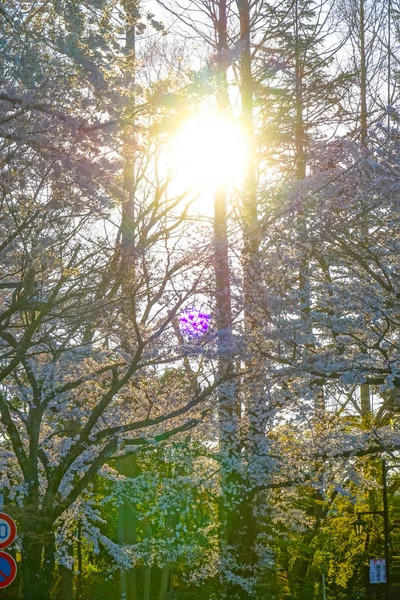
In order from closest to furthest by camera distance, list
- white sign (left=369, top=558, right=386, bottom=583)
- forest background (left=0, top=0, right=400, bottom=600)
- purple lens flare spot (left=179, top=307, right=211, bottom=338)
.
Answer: forest background (left=0, top=0, right=400, bottom=600), purple lens flare spot (left=179, top=307, right=211, bottom=338), white sign (left=369, top=558, right=386, bottom=583)

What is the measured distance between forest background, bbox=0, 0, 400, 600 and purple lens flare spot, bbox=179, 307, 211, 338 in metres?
0.05

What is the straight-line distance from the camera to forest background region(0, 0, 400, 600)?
31.8 feet

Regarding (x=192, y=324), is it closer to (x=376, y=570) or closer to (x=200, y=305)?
(x=200, y=305)

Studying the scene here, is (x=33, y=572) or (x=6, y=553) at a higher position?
(x=6, y=553)

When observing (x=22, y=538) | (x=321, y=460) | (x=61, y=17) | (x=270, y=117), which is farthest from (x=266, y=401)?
(x=61, y=17)

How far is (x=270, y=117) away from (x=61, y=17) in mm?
13875

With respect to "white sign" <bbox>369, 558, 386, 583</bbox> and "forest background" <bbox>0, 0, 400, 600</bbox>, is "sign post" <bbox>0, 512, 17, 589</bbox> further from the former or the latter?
"white sign" <bbox>369, 558, 386, 583</bbox>

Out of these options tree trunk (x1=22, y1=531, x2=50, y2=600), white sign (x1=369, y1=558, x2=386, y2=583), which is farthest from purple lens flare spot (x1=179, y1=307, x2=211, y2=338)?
white sign (x1=369, y1=558, x2=386, y2=583)

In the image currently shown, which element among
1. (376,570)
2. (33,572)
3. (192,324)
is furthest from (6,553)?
(376,570)

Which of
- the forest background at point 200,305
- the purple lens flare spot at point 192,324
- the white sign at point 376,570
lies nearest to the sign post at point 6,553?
the forest background at point 200,305

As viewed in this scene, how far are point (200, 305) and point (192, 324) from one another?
63 cm

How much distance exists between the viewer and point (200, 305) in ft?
53.2

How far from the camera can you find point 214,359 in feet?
52.5

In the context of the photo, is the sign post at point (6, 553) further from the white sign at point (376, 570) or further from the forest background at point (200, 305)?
the white sign at point (376, 570)
